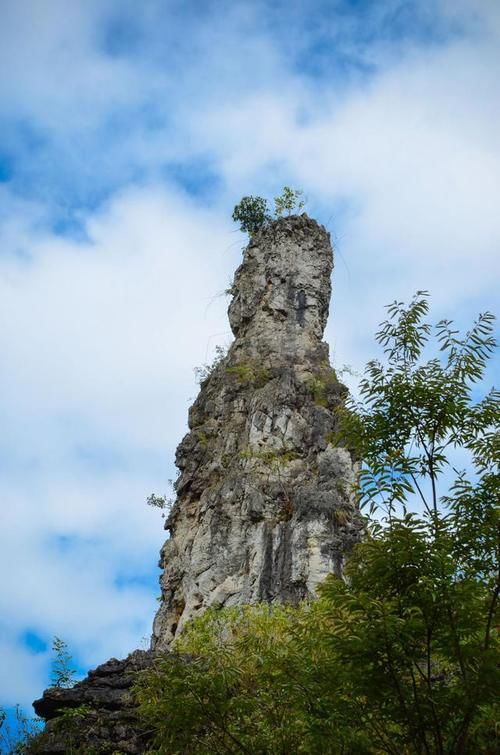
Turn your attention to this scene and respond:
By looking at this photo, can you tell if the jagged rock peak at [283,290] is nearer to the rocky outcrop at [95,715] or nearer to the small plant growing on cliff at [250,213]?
the small plant growing on cliff at [250,213]

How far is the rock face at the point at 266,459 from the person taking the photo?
21.5m

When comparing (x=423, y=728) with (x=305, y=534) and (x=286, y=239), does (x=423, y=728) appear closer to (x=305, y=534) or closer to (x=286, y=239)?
(x=305, y=534)

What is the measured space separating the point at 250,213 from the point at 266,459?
45.1 feet

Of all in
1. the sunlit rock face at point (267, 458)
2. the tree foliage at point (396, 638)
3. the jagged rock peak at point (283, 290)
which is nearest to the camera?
the tree foliage at point (396, 638)

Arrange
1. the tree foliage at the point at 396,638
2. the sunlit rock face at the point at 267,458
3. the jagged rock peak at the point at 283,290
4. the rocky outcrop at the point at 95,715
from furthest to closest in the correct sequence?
the jagged rock peak at the point at 283,290 < the sunlit rock face at the point at 267,458 < the rocky outcrop at the point at 95,715 < the tree foliage at the point at 396,638

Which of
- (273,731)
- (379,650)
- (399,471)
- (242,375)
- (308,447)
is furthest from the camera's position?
(242,375)

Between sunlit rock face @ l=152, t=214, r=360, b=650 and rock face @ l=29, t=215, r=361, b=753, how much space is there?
0.04 meters

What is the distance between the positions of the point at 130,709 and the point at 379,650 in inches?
268

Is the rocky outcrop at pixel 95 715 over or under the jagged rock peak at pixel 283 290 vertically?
under

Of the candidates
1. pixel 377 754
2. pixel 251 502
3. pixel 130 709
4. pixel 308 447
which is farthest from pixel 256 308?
pixel 377 754

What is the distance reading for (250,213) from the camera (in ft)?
112

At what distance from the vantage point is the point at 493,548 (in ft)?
25.1

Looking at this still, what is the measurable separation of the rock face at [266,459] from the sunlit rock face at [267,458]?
0.13 feet

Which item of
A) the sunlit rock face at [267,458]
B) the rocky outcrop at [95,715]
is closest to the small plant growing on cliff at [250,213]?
the sunlit rock face at [267,458]
